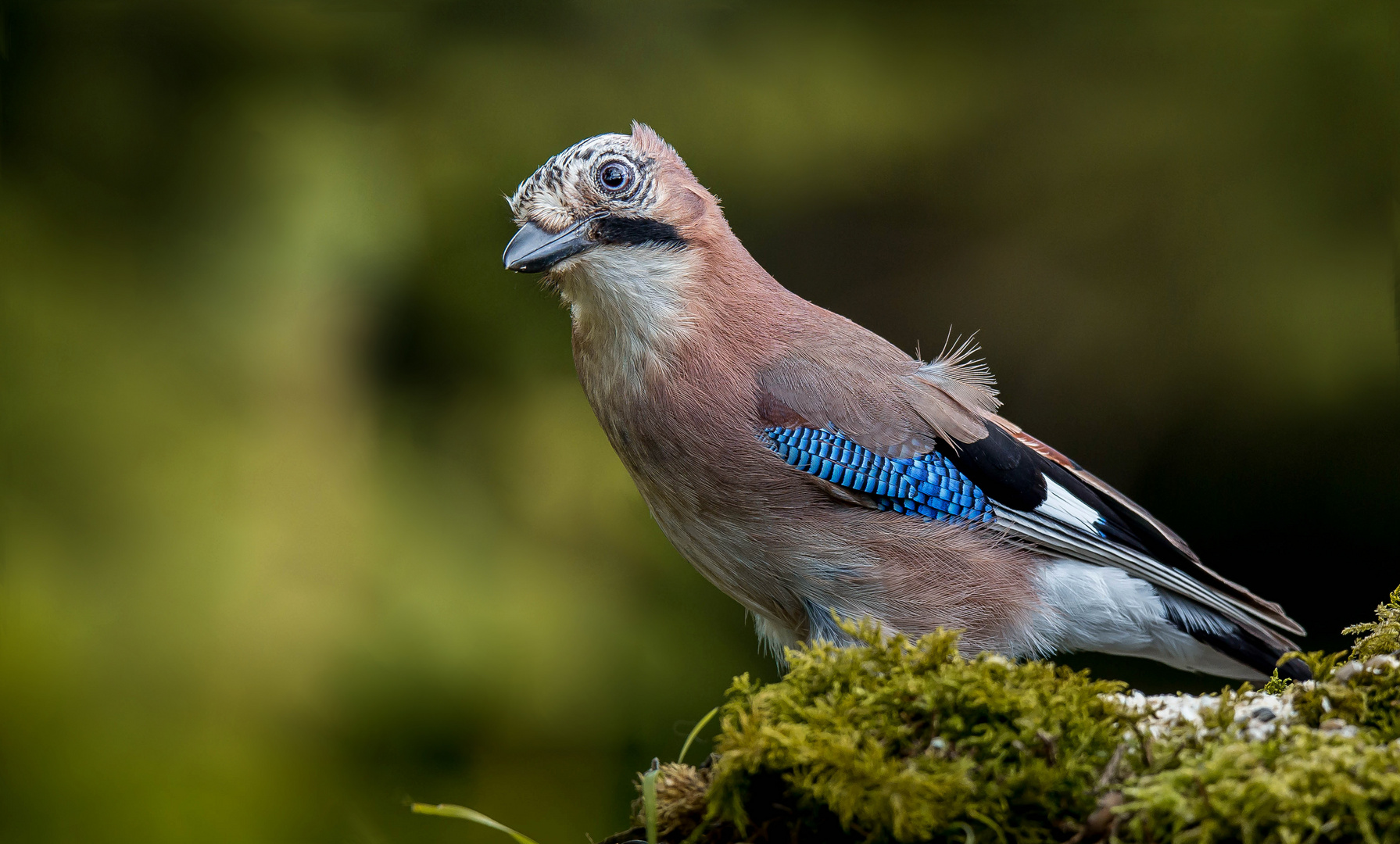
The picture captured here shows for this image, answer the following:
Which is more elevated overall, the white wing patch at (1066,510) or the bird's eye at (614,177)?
the bird's eye at (614,177)

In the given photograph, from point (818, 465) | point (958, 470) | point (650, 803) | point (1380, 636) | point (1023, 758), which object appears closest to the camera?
point (1023, 758)

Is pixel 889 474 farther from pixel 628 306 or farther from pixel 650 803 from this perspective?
pixel 650 803

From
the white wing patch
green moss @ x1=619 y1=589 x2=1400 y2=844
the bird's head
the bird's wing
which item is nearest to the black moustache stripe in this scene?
the bird's head

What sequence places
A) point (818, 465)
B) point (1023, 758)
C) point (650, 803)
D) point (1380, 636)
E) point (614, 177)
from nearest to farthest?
point (1023, 758), point (650, 803), point (1380, 636), point (818, 465), point (614, 177)

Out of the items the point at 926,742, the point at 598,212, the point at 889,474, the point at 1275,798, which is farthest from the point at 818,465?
the point at 1275,798

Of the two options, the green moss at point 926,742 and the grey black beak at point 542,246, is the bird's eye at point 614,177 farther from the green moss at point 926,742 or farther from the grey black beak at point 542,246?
the green moss at point 926,742

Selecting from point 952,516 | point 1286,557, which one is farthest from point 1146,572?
point 1286,557

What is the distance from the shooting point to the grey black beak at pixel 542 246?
3018 millimetres

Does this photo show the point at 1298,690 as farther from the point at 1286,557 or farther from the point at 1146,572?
the point at 1286,557

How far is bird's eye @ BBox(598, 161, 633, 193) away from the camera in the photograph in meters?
3.14

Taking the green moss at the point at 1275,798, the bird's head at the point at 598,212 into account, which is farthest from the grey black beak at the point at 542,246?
the green moss at the point at 1275,798

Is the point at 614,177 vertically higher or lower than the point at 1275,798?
higher

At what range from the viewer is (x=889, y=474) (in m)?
3.12

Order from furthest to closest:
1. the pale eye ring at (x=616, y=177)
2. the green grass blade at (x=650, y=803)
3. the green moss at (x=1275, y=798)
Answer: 1. the pale eye ring at (x=616, y=177)
2. the green grass blade at (x=650, y=803)
3. the green moss at (x=1275, y=798)
